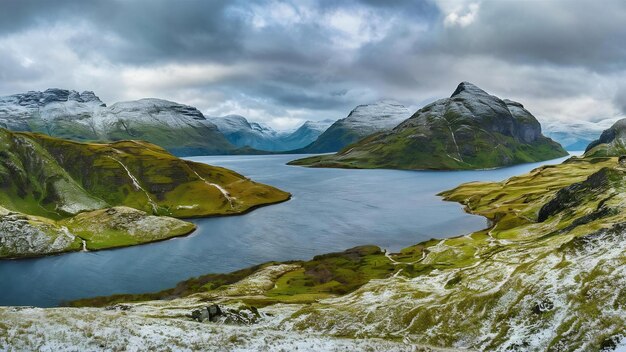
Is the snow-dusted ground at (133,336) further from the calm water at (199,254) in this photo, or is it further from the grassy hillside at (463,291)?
the calm water at (199,254)

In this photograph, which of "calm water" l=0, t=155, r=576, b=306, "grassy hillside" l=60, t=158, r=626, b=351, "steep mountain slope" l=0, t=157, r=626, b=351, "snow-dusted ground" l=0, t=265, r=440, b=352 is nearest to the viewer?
"snow-dusted ground" l=0, t=265, r=440, b=352

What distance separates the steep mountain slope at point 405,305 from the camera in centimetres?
4391

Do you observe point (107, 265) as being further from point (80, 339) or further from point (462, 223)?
point (462, 223)

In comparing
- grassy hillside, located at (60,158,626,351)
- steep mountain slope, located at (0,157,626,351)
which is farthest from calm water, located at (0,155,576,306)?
grassy hillside, located at (60,158,626,351)

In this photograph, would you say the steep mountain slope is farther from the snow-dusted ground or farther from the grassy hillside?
the grassy hillside

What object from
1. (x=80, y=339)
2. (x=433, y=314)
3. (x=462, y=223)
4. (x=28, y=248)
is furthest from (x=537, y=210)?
(x=28, y=248)

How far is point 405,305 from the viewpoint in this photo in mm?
71875

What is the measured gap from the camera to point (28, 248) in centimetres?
15075

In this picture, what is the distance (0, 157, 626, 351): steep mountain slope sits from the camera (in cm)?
4391

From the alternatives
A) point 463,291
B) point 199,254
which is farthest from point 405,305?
point 199,254

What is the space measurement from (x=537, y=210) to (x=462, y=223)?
29.5m

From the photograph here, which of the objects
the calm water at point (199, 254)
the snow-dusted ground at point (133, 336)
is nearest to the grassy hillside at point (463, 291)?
the snow-dusted ground at point (133, 336)

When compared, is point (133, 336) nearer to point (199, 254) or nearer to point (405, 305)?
point (405, 305)

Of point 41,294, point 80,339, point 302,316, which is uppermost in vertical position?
point 80,339
